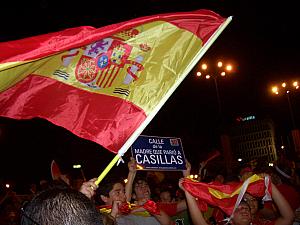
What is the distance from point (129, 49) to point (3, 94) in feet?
3.97

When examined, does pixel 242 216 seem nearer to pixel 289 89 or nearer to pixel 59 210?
pixel 59 210

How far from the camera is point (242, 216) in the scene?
13.5 feet

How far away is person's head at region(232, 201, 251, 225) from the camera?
409cm

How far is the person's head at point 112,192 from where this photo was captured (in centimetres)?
441

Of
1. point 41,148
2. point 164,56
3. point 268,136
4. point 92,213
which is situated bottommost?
point 92,213

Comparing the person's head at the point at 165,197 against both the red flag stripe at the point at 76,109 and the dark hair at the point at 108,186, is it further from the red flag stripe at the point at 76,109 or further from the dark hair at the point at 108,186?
the red flag stripe at the point at 76,109

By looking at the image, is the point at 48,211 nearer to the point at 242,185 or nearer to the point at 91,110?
the point at 91,110

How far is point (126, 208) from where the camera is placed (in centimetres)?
436

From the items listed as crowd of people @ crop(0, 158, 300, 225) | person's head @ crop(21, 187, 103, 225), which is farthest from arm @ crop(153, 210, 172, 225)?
person's head @ crop(21, 187, 103, 225)

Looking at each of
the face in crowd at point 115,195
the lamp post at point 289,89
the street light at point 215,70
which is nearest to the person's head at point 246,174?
the face in crowd at point 115,195

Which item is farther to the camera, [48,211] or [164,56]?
[164,56]

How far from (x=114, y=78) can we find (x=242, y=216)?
2.02 meters

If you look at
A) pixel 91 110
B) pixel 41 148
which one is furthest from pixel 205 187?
pixel 41 148

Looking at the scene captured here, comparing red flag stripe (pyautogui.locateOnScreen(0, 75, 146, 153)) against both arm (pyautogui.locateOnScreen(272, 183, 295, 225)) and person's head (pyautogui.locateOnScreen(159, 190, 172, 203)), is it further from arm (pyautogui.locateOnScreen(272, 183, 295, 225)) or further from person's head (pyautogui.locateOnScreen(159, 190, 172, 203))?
person's head (pyautogui.locateOnScreen(159, 190, 172, 203))
